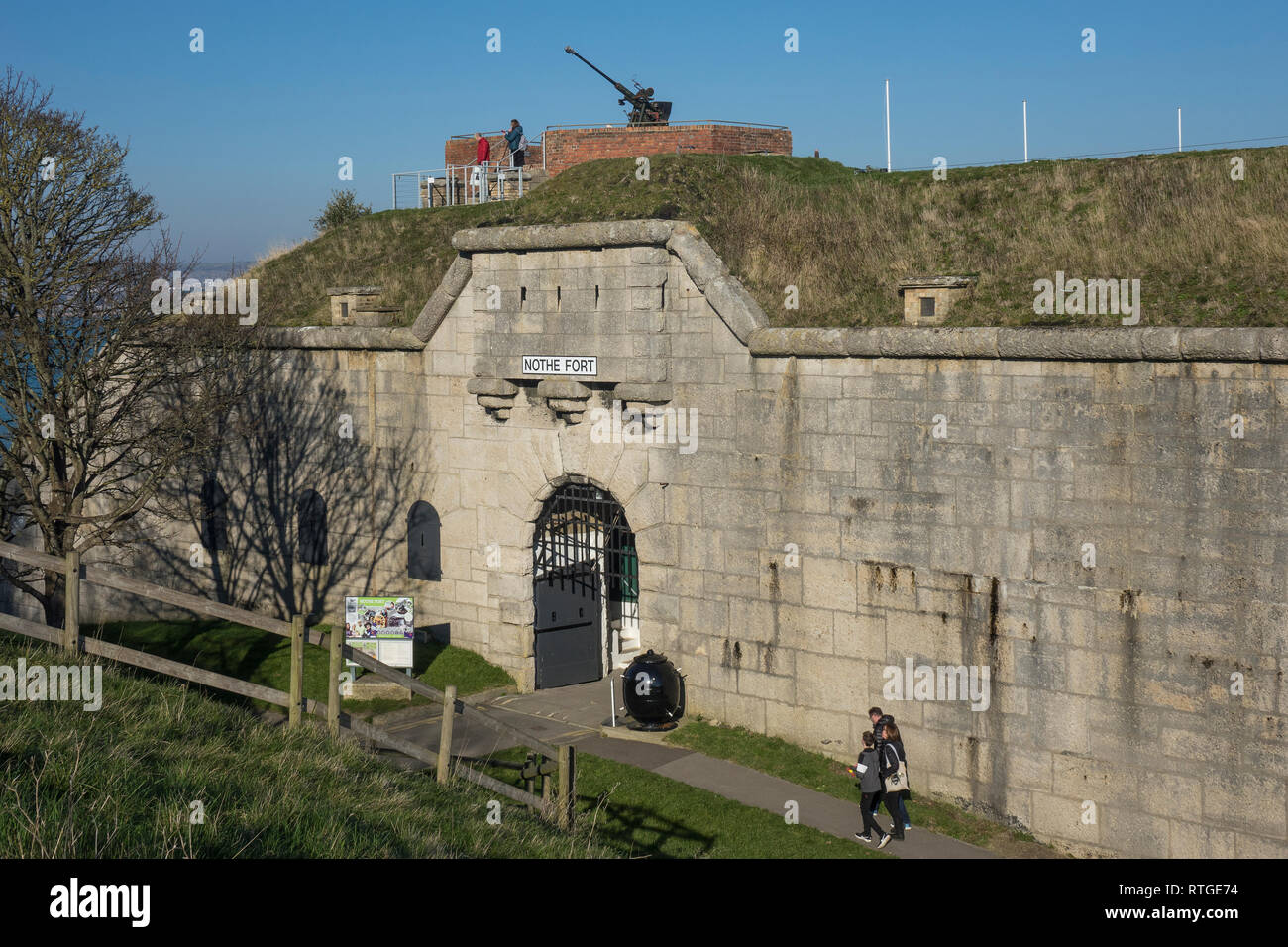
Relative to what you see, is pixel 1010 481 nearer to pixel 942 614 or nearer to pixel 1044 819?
pixel 942 614

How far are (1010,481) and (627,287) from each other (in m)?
6.14

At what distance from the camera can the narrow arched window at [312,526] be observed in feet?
69.3

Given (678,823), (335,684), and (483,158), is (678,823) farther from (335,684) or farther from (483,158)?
(483,158)

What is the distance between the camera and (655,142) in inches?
887

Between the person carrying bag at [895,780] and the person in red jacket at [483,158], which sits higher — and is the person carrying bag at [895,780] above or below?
below

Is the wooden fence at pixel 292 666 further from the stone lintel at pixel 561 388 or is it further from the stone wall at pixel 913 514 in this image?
the stone lintel at pixel 561 388

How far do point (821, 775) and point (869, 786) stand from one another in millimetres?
1972

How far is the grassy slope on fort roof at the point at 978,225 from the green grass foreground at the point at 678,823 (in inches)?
249

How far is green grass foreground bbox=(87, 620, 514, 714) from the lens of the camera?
18.0m

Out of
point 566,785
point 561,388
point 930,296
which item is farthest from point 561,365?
point 566,785

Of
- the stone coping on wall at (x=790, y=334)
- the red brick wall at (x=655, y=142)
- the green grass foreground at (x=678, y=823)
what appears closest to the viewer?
the stone coping on wall at (x=790, y=334)

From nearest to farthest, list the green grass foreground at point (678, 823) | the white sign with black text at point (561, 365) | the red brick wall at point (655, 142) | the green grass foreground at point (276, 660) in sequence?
the green grass foreground at point (678, 823) < the white sign with black text at point (561, 365) < the green grass foreground at point (276, 660) < the red brick wall at point (655, 142)

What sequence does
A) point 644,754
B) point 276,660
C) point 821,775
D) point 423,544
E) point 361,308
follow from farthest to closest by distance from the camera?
1. point 361,308
2. point 423,544
3. point 276,660
4. point 644,754
5. point 821,775

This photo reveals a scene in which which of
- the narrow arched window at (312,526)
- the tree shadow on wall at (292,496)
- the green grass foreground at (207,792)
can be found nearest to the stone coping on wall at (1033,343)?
the green grass foreground at (207,792)
